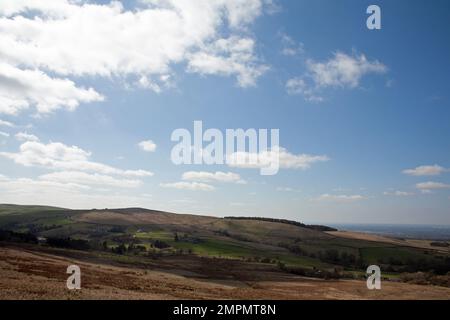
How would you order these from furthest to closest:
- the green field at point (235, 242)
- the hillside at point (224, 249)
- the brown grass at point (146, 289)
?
1. the green field at point (235, 242)
2. the hillside at point (224, 249)
3. the brown grass at point (146, 289)

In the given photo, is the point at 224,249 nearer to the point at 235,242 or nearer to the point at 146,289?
the point at 235,242

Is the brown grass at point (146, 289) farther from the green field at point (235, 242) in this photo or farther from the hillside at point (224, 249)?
the green field at point (235, 242)

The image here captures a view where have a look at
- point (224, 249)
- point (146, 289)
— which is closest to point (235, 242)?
point (224, 249)

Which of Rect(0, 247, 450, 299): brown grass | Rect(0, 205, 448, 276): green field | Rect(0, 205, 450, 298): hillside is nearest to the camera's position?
Rect(0, 247, 450, 299): brown grass

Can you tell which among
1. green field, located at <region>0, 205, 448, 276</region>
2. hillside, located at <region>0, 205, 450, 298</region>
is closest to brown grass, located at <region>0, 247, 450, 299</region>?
hillside, located at <region>0, 205, 450, 298</region>

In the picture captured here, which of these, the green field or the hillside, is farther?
the green field

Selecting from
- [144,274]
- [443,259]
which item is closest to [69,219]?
[144,274]

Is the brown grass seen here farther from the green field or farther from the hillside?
the green field

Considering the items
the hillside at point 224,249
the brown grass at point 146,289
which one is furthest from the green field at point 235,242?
the brown grass at point 146,289

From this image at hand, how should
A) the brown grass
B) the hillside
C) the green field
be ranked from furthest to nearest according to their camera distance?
the green field
the hillside
the brown grass
